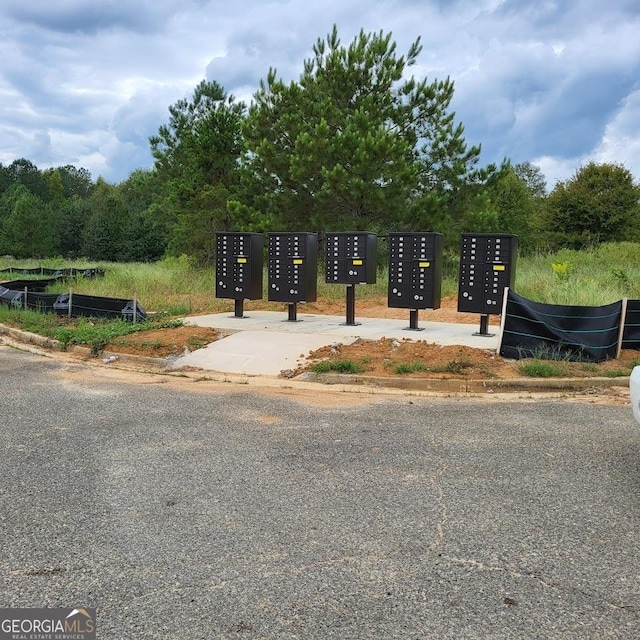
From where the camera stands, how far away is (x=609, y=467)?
4883 mm

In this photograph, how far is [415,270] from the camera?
38.5 feet

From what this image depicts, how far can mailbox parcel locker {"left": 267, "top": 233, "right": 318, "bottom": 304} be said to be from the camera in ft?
41.8

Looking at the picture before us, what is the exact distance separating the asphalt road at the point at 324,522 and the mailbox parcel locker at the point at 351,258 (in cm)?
600

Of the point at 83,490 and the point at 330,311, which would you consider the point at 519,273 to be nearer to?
the point at 330,311

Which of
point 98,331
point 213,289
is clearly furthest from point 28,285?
point 98,331

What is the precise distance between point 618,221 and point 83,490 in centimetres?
2987

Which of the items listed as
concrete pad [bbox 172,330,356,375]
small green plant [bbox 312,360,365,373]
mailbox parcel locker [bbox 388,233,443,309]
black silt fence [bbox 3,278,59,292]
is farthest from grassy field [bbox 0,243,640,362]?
small green plant [bbox 312,360,365,373]

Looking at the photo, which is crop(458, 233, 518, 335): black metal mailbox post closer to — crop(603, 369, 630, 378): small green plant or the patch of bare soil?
the patch of bare soil

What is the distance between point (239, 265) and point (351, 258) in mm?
2588

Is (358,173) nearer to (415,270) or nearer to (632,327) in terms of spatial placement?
(415,270)

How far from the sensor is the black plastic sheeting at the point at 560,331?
9.00 metres

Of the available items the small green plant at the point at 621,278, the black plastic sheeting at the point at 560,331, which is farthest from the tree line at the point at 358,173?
the black plastic sheeting at the point at 560,331

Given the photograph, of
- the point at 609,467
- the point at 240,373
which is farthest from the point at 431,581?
the point at 240,373

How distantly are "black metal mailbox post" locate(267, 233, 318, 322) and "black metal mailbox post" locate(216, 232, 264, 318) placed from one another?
1.35 ft
